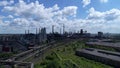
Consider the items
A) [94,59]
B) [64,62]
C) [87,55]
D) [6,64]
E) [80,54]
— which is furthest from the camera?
[80,54]

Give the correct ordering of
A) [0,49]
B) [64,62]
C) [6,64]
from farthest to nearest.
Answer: [0,49], [64,62], [6,64]

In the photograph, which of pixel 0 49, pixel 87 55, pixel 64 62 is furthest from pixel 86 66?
pixel 0 49

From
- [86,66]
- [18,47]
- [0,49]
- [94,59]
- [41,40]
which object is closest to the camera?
[86,66]

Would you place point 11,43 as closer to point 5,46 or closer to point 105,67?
point 5,46

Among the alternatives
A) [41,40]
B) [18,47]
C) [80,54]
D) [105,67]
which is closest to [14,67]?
[105,67]

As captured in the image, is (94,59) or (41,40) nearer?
(94,59)

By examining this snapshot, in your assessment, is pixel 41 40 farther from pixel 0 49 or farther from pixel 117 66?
pixel 117 66

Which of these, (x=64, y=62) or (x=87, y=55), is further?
(x=87, y=55)

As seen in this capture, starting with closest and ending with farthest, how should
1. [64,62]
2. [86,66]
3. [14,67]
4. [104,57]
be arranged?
1. [14,67]
2. [64,62]
3. [86,66]
4. [104,57]
